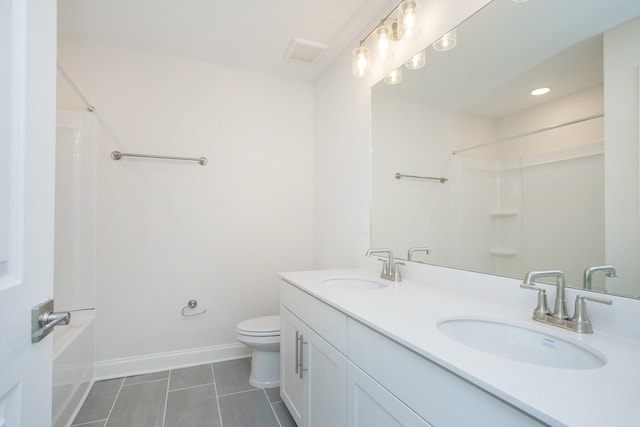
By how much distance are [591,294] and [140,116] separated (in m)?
2.72

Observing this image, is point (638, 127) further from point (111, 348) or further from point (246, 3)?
point (111, 348)

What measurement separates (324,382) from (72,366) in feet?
4.96

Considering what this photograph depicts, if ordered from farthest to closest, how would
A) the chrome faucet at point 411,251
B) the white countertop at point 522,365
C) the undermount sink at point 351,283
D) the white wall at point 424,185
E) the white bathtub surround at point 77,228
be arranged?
the white bathtub surround at point 77,228 < the undermount sink at point 351,283 < the chrome faucet at point 411,251 < the white wall at point 424,185 < the white countertop at point 522,365

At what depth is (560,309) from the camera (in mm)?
895

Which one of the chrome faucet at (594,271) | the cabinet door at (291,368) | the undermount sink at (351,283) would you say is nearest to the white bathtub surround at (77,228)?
the cabinet door at (291,368)

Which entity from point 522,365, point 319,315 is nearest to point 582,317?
point 522,365

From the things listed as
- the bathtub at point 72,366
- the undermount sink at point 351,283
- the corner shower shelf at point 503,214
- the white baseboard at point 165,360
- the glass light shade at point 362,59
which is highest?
the glass light shade at point 362,59

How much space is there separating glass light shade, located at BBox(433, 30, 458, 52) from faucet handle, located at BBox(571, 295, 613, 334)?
3.84 ft

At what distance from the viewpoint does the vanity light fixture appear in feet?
4.84

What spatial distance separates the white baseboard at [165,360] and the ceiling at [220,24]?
227 cm

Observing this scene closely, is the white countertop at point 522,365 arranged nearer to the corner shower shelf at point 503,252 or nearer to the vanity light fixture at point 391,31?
the corner shower shelf at point 503,252

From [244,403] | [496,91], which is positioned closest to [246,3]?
[496,91]

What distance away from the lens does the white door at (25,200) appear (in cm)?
59

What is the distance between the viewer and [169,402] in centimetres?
185
